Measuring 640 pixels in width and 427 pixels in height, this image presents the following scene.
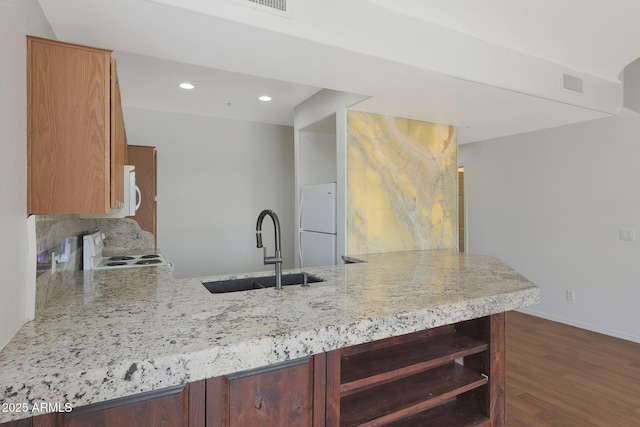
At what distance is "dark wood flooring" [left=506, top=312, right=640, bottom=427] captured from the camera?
2.32 m

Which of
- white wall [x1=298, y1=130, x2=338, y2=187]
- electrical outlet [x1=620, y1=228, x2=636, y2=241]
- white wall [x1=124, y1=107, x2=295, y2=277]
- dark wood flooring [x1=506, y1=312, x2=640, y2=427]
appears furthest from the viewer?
white wall [x1=124, y1=107, x2=295, y2=277]

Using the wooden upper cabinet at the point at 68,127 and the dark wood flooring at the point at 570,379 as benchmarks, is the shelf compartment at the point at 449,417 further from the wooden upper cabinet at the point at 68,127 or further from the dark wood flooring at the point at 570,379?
the wooden upper cabinet at the point at 68,127

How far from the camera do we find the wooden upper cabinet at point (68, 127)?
4.13 feet

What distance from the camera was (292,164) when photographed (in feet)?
17.6

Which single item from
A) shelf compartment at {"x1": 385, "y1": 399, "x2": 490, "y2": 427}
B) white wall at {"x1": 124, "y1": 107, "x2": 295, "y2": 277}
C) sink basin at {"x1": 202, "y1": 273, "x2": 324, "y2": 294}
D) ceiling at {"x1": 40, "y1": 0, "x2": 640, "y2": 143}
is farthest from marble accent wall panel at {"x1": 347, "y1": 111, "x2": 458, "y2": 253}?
white wall at {"x1": 124, "y1": 107, "x2": 295, "y2": 277}

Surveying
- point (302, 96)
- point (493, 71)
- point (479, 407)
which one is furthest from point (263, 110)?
point (479, 407)

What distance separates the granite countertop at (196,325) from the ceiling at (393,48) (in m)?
1.32

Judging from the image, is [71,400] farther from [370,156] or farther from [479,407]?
[370,156]

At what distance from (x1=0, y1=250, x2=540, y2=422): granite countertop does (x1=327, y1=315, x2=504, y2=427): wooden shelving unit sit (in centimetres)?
19

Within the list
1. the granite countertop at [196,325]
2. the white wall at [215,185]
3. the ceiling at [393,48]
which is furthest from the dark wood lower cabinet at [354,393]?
the white wall at [215,185]

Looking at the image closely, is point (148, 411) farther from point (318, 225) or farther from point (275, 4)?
point (318, 225)

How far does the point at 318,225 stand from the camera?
3.64 m

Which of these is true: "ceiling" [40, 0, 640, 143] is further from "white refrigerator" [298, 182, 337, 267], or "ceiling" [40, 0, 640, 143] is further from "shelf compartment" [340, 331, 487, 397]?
"shelf compartment" [340, 331, 487, 397]

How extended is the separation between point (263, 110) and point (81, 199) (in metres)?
3.42
